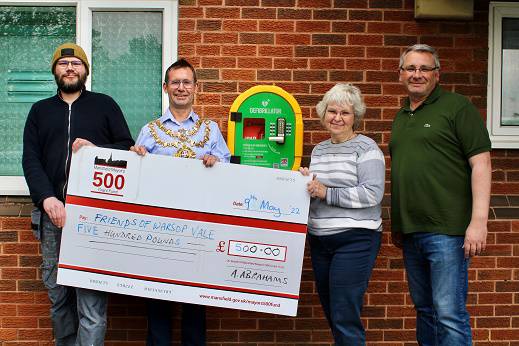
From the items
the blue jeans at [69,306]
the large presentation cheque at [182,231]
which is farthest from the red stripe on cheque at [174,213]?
the blue jeans at [69,306]

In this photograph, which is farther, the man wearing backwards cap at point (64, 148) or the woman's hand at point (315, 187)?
the man wearing backwards cap at point (64, 148)

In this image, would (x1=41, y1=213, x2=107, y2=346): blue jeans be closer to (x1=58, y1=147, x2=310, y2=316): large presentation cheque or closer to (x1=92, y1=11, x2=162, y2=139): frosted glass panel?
(x1=58, y1=147, x2=310, y2=316): large presentation cheque

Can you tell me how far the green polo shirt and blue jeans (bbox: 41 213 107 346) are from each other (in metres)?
1.90

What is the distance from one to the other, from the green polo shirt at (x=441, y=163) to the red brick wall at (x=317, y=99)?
3.68 feet

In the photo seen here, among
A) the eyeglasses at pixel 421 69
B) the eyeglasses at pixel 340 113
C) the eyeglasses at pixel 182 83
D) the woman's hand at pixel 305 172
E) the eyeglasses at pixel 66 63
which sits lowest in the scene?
the woman's hand at pixel 305 172

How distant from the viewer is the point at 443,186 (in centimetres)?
376

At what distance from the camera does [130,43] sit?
4.99 meters

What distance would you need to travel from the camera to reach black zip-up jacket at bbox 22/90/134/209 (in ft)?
13.4

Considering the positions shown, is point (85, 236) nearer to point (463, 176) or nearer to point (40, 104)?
point (40, 104)

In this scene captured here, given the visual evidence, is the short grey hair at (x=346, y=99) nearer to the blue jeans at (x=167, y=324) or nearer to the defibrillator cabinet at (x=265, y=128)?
the defibrillator cabinet at (x=265, y=128)

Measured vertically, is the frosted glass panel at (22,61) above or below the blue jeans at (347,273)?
above

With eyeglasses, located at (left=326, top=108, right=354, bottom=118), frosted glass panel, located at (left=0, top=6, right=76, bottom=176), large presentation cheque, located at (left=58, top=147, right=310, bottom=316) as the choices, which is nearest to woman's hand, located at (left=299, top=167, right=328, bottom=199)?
large presentation cheque, located at (left=58, top=147, right=310, bottom=316)

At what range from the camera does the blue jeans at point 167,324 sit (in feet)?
13.9

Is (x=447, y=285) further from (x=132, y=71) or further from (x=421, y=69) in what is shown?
(x=132, y=71)
